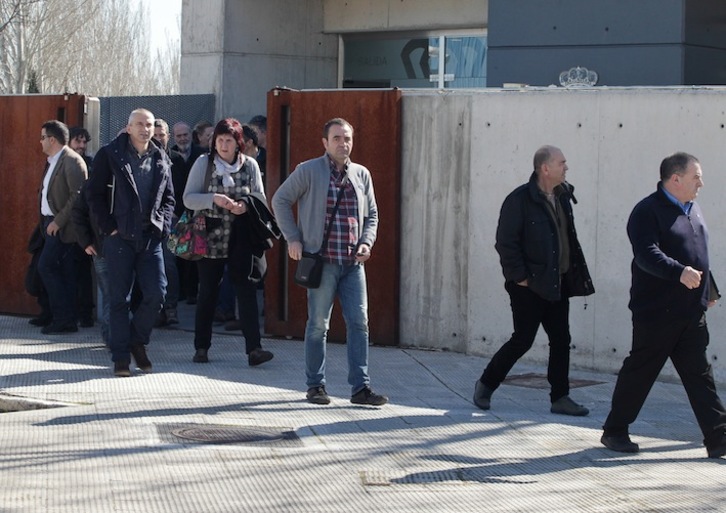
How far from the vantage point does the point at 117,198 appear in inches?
376

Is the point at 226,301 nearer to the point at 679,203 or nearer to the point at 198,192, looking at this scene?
the point at 198,192

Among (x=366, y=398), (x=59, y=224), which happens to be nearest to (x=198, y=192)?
(x=59, y=224)

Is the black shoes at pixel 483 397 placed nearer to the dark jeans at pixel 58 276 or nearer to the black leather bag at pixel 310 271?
the black leather bag at pixel 310 271

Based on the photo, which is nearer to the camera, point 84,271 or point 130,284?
point 130,284

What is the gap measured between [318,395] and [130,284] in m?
1.83

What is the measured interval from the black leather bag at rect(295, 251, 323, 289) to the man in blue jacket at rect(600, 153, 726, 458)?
81.3 inches

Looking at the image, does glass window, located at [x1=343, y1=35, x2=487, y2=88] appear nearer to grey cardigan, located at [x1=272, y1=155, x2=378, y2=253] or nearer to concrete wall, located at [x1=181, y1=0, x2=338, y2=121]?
concrete wall, located at [x1=181, y1=0, x2=338, y2=121]

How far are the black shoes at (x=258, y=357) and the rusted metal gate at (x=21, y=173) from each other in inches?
142

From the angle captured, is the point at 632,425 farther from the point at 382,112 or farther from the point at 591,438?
the point at 382,112

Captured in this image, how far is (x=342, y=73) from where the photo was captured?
61.3 ft

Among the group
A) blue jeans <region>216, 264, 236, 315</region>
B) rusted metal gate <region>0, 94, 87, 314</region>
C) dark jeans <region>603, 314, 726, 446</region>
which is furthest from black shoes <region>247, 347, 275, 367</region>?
rusted metal gate <region>0, 94, 87, 314</region>

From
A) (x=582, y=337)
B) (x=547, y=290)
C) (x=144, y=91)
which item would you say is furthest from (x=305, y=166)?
(x=144, y=91)

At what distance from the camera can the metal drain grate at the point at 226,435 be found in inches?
301

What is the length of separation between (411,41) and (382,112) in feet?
23.3
